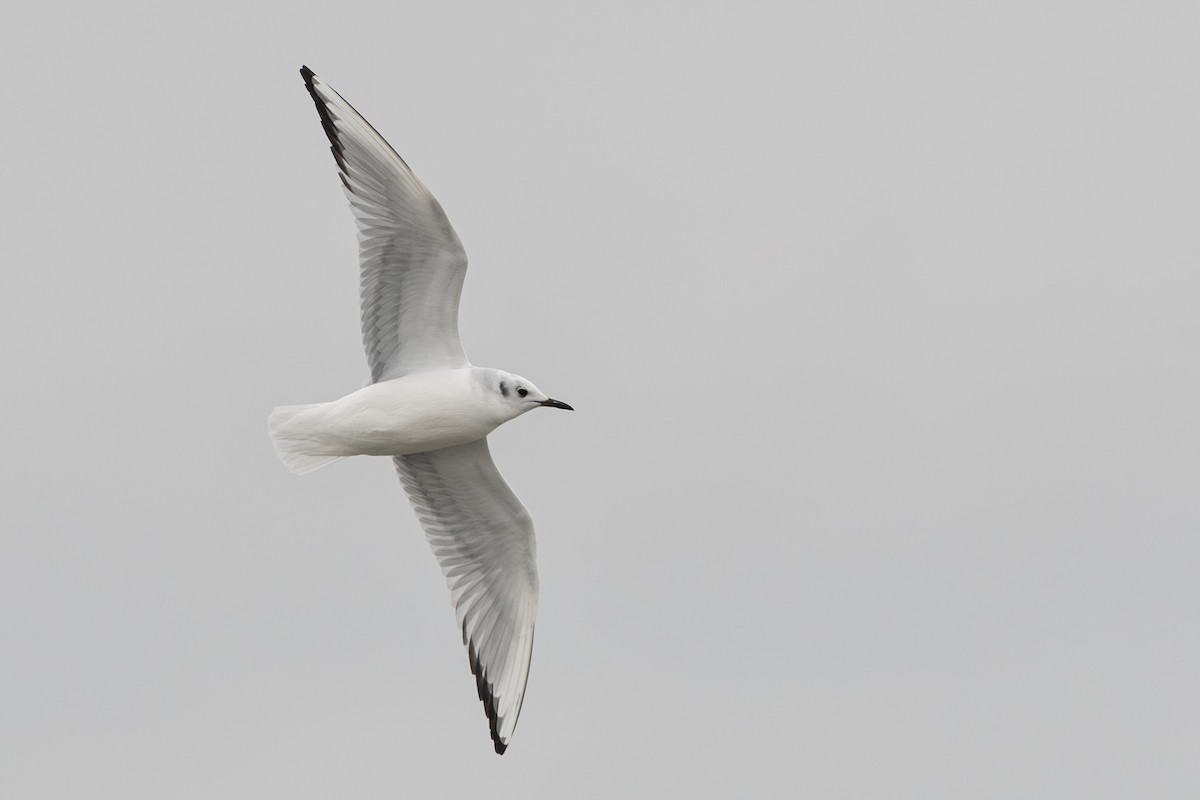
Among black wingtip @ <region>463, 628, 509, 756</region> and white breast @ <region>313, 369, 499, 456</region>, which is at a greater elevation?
white breast @ <region>313, 369, 499, 456</region>

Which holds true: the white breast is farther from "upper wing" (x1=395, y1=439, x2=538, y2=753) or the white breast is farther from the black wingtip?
the black wingtip

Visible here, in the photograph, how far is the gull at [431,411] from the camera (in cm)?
1346

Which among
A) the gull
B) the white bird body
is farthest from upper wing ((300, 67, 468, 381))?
the white bird body

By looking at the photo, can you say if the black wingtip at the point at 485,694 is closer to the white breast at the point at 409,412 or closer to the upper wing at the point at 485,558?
the upper wing at the point at 485,558

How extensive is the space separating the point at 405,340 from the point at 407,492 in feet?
5.14

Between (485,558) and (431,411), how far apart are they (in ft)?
5.75

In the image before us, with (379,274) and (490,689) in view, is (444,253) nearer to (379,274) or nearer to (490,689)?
(379,274)

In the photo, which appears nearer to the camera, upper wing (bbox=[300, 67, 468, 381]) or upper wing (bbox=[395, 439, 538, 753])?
upper wing (bbox=[300, 67, 468, 381])

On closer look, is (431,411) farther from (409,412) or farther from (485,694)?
(485,694)

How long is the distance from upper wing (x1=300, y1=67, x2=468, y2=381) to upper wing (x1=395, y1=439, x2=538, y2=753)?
0.98 metres

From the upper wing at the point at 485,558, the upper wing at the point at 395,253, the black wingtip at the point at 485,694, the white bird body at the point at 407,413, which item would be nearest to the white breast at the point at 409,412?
the white bird body at the point at 407,413

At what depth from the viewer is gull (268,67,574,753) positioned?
530 inches

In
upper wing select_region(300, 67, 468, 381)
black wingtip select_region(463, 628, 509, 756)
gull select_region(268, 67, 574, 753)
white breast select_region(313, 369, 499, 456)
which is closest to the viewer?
upper wing select_region(300, 67, 468, 381)

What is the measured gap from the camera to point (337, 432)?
13.7 meters
